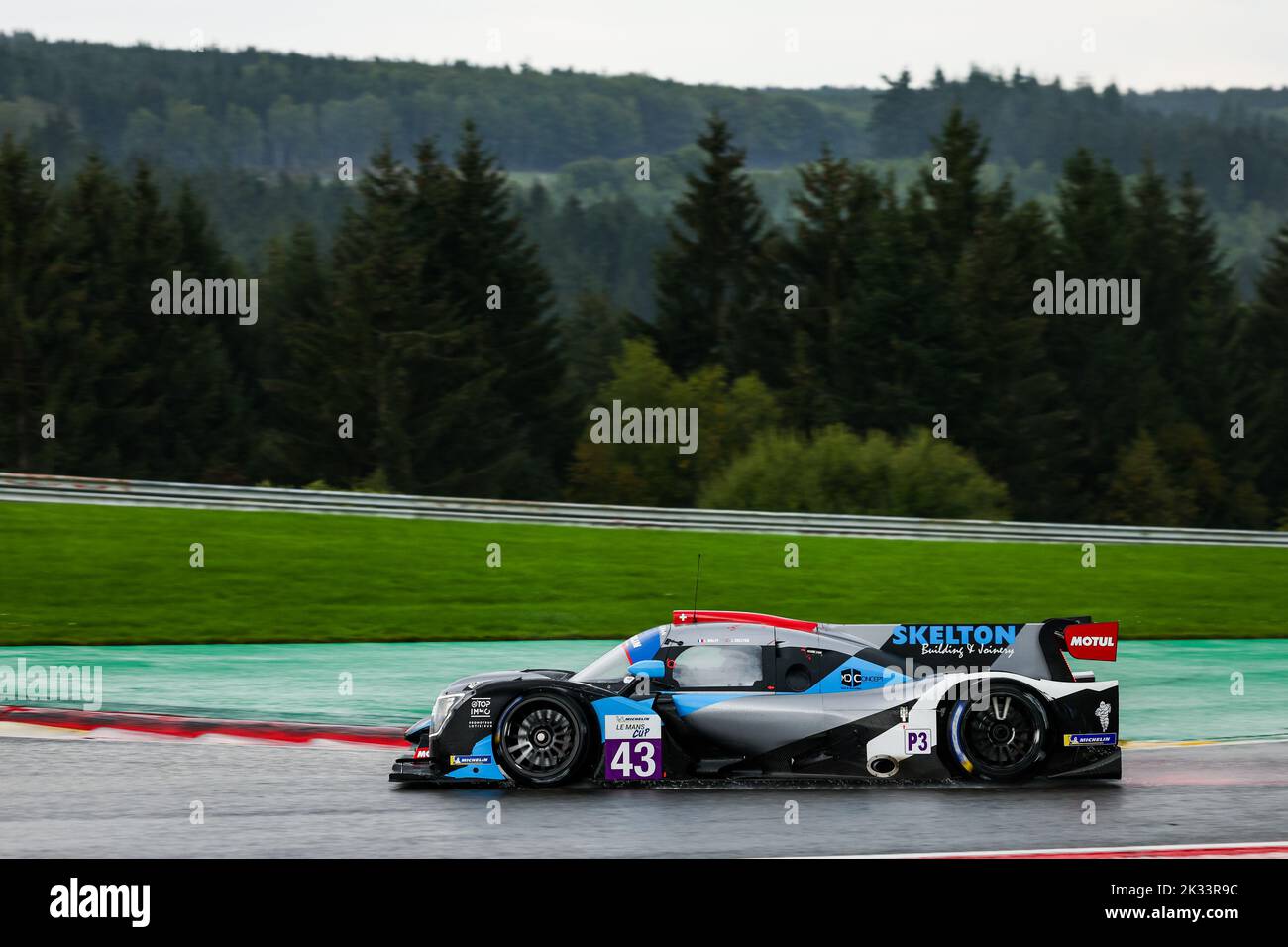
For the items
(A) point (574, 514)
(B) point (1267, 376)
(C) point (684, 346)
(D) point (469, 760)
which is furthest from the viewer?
(B) point (1267, 376)

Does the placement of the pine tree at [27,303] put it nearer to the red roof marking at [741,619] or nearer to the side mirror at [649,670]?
the red roof marking at [741,619]

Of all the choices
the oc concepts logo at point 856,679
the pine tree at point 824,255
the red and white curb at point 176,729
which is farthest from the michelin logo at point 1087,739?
the pine tree at point 824,255

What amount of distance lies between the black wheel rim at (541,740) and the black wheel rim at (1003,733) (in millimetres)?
2591

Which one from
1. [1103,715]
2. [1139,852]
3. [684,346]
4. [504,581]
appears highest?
[684,346]

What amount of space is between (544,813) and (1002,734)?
10.3 ft

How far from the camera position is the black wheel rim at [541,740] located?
1020cm

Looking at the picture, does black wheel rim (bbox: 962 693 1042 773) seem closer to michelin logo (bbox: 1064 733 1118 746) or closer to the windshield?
michelin logo (bbox: 1064 733 1118 746)

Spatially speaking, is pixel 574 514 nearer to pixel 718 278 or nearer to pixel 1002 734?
pixel 1002 734

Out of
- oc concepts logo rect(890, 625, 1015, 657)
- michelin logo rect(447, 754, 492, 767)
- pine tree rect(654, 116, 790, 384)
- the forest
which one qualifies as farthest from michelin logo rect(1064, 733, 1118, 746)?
pine tree rect(654, 116, 790, 384)

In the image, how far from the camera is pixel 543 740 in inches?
403

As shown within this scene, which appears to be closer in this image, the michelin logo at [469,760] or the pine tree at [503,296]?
the michelin logo at [469,760]

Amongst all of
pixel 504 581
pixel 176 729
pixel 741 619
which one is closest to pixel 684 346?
pixel 504 581

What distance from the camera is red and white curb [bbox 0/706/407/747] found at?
12.4 metres
